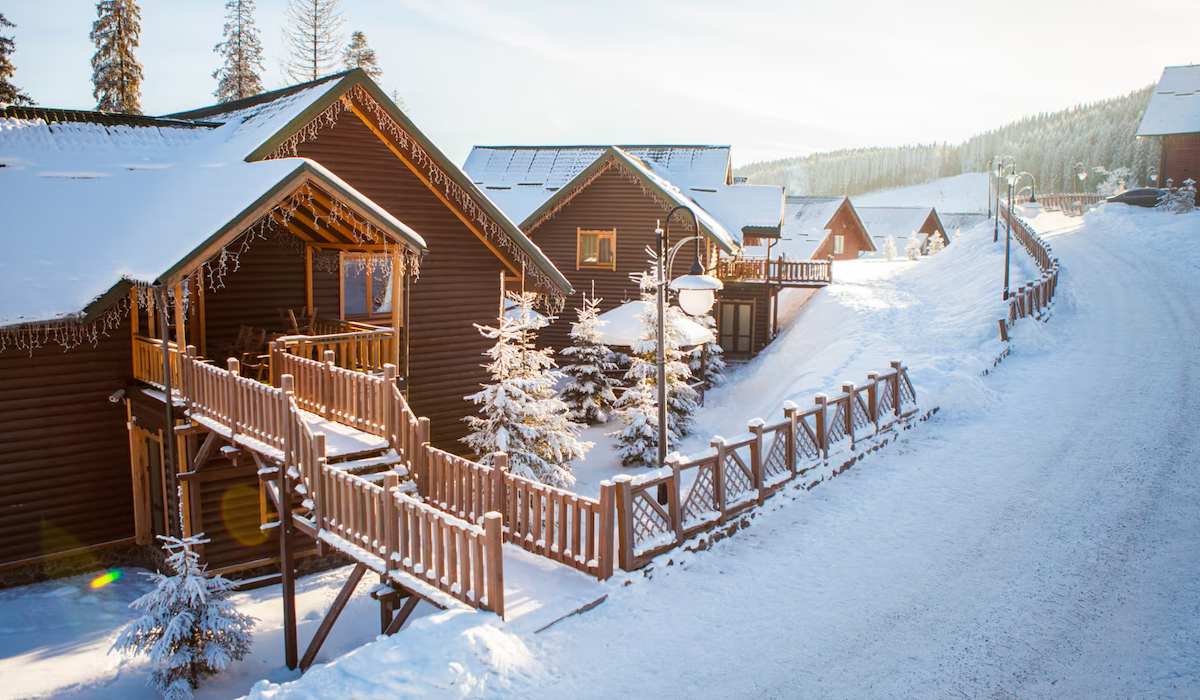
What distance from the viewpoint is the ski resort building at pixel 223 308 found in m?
13.3

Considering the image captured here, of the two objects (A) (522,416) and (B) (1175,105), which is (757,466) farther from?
(B) (1175,105)

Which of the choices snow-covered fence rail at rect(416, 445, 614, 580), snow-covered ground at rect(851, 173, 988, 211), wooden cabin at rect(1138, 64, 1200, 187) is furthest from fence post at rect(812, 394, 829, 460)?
snow-covered ground at rect(851, 173, 988, 211)

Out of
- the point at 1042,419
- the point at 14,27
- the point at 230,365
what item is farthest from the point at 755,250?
the point at 230,365

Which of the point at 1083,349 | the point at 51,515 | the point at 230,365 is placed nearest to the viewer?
the point at 230,365

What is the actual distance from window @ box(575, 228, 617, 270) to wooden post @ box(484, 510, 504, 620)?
23.5 meters

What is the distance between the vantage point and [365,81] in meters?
16.9

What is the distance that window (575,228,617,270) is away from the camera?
104ft

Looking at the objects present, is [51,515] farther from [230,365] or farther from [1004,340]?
[1004,340]

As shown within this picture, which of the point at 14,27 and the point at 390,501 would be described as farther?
the point at 14,27

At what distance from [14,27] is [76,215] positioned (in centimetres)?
2445

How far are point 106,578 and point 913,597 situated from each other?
46.9 ft

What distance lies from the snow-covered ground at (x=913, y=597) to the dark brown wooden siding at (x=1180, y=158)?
3820 cm

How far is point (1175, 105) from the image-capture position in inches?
2125

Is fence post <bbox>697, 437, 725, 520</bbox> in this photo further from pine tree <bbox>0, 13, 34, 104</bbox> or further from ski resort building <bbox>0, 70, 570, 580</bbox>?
pine tree <bbox>0, 13, 34, 104</bbox>
